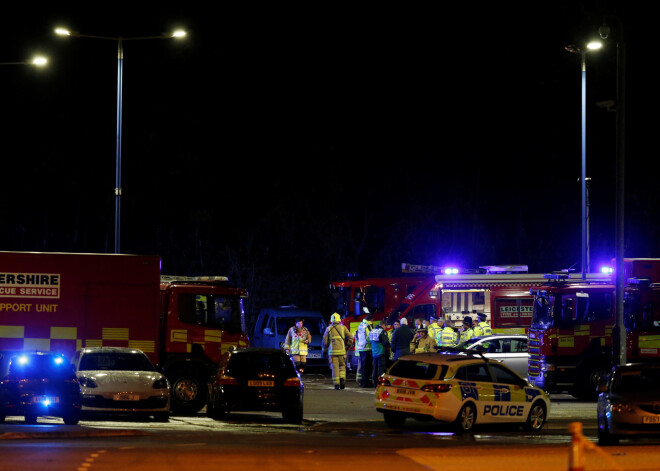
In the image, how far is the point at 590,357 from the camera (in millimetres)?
23969

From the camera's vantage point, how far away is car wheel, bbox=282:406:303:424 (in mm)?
18625

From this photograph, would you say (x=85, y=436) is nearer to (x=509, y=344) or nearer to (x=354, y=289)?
(x=509, y=344)

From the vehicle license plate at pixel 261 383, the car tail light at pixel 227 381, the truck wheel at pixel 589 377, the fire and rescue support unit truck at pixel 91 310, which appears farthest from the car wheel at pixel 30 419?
the truck wheel at pixel 589 377

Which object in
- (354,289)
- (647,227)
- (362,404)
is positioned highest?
(647,227)

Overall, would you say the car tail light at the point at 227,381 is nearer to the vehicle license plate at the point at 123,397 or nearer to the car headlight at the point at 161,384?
the car headlight at the point at 161,384

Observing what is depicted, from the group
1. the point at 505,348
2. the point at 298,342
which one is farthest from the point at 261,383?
the point at 505,348

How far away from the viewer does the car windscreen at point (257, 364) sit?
1858cm

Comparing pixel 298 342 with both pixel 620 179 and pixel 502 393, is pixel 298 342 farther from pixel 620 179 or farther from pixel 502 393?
pixel 620 179

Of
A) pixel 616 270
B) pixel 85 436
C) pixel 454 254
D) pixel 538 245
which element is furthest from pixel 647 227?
pixel 85 436

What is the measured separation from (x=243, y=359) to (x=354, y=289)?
46.5ft

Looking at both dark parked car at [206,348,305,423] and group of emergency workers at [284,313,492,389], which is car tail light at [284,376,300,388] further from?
group of emergency workers at [284,313,492,389]

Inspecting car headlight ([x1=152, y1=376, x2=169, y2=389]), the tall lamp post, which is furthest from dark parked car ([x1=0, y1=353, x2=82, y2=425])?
the tall lamp post

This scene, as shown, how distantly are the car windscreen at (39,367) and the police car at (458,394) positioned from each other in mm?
5389

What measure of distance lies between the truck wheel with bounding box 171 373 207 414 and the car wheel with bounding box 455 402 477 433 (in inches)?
229
